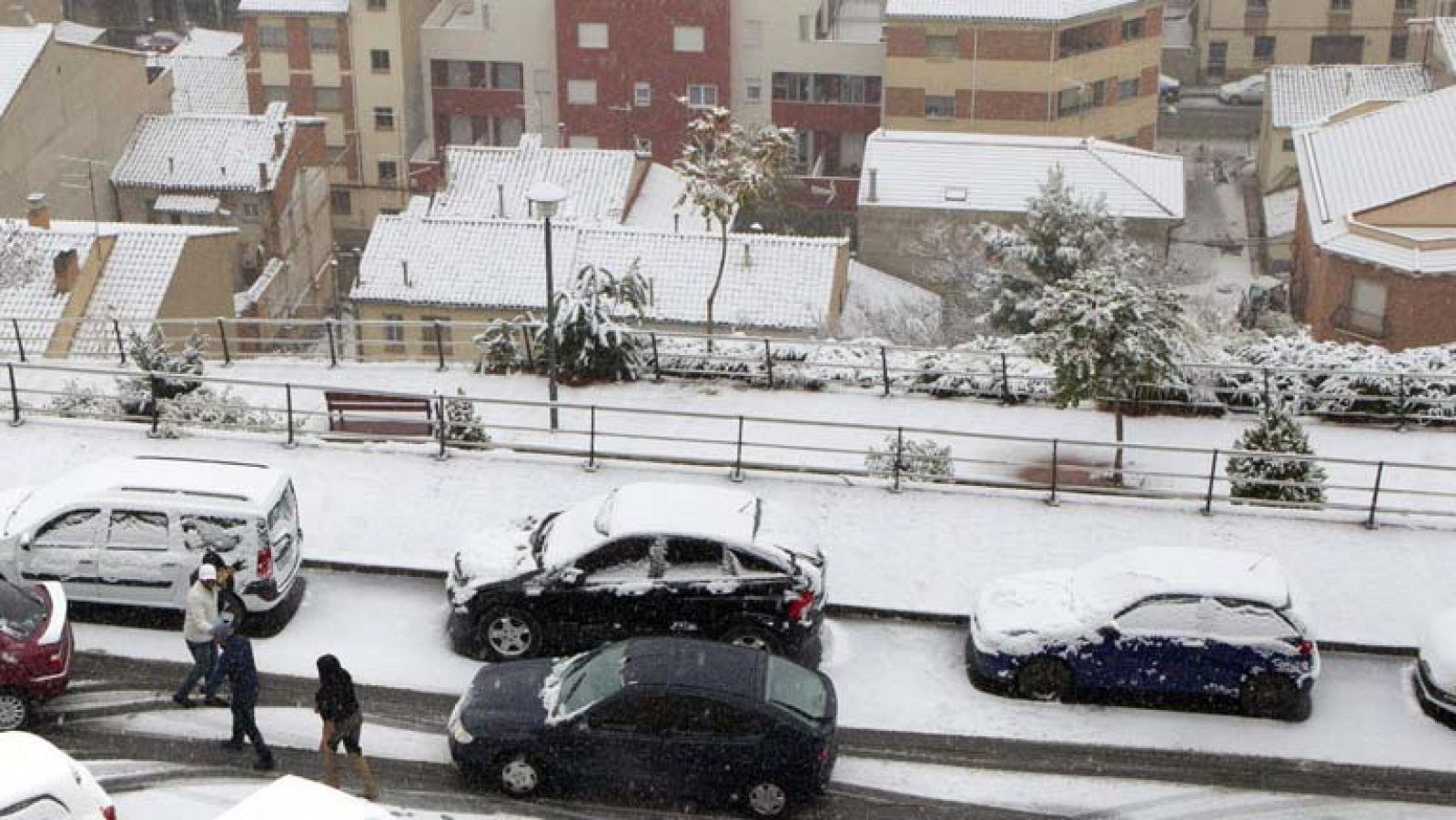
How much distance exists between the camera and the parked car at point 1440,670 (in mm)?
16516

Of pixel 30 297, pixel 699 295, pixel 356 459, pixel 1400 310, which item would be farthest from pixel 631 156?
pixel 356 459

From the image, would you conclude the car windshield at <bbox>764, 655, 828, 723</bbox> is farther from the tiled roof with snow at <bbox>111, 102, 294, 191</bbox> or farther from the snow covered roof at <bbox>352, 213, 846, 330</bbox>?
the tiled roof with snow at <bbox>111, 102, 294, 191</bbox>

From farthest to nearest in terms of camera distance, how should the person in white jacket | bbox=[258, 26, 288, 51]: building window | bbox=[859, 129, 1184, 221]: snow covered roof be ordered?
bbox=[258, 26, 288, 51]: building window
bbox=[859, 129, 1184, 221]: snow covered roof
the person in white jacket

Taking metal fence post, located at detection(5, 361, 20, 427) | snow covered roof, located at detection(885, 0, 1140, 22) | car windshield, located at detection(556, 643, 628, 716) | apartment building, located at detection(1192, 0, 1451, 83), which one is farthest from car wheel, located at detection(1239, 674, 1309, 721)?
apartment building, located at detection(1192, 0, 1451, 83)

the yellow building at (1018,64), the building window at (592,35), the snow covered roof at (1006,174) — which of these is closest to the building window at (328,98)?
the building window at (592,35)

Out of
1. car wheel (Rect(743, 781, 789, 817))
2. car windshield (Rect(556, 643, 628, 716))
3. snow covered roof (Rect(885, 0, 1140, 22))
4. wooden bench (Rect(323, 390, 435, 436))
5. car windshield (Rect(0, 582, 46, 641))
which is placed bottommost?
car wheel (Rect(743, 781, 789, 817))

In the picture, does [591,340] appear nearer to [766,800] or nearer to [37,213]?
[766,800]

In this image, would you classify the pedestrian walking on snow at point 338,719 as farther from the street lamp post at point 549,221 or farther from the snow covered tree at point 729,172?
the snow covered tree at point 729,172

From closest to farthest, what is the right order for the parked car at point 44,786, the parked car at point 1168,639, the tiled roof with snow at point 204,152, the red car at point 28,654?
the parked car at point 44,786 → the red car at point 28,654 → the parked car at point 1168,639 → the tiled roof with snow at point 204,152

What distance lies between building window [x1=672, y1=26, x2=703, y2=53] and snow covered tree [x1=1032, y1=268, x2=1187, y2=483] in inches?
1626

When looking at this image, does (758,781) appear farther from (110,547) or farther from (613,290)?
(613,290)

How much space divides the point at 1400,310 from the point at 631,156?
75.4ft

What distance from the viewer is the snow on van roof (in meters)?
16.5

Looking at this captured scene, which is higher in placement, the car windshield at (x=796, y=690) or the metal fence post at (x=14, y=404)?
the metal fence post at (x=14, y=404)
